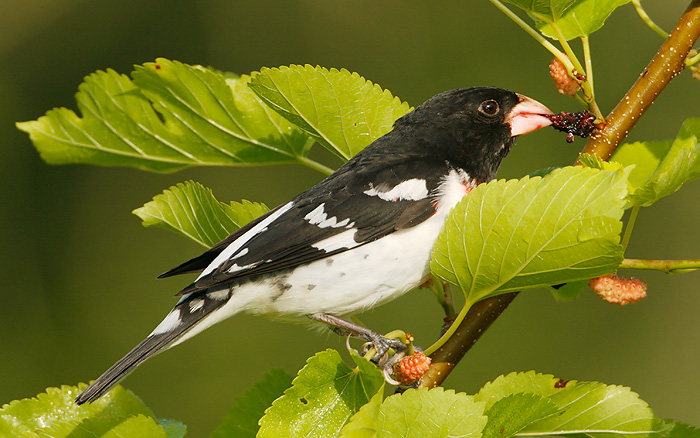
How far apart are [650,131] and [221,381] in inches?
151

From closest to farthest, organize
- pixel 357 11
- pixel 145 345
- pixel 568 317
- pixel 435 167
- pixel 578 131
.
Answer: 1. pixel 578 131
2. pixel 145 345
3. pixel 435 167
4. pixel 568 317
5. pixel 357 11

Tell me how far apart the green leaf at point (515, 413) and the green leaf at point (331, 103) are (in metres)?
0.86

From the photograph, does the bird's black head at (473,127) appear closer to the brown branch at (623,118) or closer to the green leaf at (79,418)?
the brown branch at (623,118)

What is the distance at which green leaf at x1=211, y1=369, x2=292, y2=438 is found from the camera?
1633 millimetres

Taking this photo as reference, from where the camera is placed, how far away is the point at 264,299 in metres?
2.02

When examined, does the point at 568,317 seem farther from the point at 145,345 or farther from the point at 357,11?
Answer: the point at 145,345

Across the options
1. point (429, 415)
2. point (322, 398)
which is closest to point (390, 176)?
point (322, 398)

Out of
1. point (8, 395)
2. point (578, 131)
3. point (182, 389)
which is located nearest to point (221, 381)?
point (182, 389)

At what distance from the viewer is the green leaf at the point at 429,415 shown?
4.06 ft

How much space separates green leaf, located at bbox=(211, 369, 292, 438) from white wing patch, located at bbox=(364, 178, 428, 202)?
0.61 meters

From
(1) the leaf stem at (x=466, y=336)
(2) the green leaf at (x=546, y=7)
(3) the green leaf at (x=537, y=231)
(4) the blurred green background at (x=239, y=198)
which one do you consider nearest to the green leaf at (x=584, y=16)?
(2) the green leaf at (x=546, y=7)

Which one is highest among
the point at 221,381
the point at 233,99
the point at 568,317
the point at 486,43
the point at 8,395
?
the point at 233,99

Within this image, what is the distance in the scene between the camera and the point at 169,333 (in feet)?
6.18

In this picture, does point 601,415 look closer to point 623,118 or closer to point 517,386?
point 517,386
